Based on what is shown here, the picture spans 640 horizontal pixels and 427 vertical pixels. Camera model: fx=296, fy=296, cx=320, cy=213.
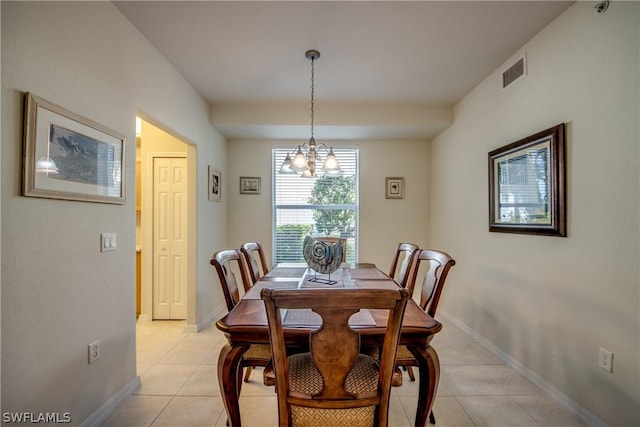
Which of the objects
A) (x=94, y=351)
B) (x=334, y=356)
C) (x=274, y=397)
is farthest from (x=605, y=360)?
(x=94, y=351)

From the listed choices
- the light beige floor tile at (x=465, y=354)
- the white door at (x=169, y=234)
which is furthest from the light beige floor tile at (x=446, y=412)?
the white door at (x=169, y=234)

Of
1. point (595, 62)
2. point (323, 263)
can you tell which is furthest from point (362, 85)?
point (323, 263)

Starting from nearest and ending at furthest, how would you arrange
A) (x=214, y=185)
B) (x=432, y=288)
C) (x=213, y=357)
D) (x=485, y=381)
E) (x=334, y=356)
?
1. (x=334, y=356)
2. (x=432, y=288)
3. (x=485, y=381)
4. (x=213, y=357)
5. (x=214, y=185)

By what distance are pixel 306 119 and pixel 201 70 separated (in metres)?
1.25

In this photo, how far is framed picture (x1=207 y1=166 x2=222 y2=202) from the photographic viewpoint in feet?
11.8

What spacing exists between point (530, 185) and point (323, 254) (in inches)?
67.1

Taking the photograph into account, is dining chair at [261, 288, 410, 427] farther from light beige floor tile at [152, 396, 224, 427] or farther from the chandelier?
the chandelier

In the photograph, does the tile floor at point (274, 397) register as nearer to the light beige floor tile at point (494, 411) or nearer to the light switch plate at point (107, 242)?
the light beige floor tile at point (494, 411)

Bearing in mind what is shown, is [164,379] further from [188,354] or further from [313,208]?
[313,208]

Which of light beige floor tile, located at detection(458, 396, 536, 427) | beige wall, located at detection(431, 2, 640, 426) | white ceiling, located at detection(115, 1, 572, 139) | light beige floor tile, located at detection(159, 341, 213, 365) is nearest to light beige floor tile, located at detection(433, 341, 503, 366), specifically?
beige wall, located at detection(431, 2, 640, 426)

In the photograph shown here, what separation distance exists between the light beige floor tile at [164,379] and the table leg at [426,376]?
1.70 m

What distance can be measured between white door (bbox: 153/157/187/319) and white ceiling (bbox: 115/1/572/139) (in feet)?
2.73

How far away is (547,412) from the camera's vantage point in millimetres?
1904

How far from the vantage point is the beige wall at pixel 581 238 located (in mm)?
1578
